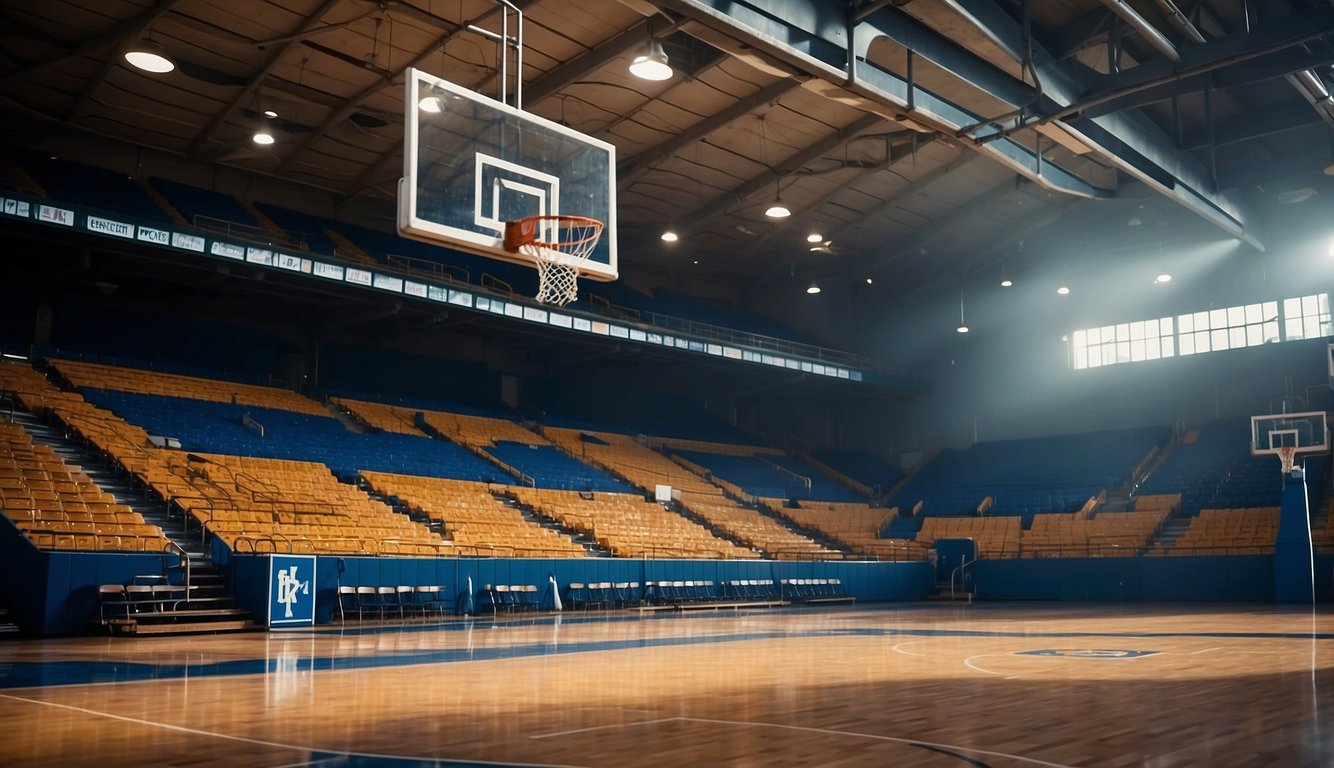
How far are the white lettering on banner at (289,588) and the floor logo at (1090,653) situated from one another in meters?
9.94

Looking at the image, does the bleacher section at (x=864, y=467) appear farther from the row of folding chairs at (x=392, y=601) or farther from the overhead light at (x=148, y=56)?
the overhead light at (x=148, y=56)

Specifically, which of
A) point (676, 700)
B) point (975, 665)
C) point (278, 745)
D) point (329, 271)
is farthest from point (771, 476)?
point (278, 745)

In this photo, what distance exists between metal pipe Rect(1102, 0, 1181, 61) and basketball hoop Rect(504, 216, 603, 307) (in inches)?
287

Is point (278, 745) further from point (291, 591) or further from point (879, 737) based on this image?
point (291, 591)

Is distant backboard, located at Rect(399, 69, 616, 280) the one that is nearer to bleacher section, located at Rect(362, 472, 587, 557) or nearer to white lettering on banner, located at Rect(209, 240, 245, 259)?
bleacher section, located at Rect(362, 472, 587, 557)

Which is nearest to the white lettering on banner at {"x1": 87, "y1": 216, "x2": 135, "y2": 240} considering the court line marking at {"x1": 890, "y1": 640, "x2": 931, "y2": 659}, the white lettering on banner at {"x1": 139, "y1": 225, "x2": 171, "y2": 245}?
the white lettering on banner at {"x1": 139, "y1": 225, "x2": 171, "y2": 245}

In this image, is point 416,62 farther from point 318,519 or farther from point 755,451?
point 755,451

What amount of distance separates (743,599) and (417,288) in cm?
980

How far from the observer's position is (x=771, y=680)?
8.70 m

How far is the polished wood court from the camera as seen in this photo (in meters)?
5.27

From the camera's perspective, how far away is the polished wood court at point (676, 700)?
527cm

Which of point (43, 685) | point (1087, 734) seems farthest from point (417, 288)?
point (1087, 734)

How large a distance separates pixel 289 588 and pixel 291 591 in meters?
0.05

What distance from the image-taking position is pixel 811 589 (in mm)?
25625
